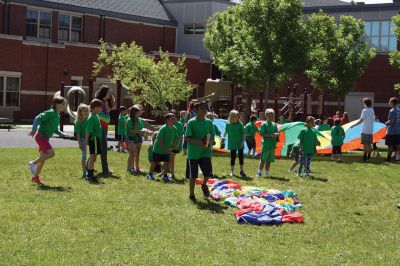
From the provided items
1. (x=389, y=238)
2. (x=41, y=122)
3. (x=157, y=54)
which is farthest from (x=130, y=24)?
(x=389, y=238)

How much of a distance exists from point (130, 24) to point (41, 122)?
44773 millimetres

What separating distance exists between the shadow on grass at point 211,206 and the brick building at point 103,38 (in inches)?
1341

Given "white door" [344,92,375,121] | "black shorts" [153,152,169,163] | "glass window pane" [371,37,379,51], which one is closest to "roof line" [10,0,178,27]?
"white door" [344,92,375,121]

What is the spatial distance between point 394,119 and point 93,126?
11.9 metres

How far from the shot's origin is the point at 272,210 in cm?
1114

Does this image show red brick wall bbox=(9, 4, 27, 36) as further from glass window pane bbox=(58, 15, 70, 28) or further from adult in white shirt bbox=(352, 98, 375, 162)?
adult in white shirt bbox=(352, 98, 375, 162)

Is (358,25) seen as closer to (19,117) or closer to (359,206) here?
(19,117)

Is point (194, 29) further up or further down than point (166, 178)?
further up

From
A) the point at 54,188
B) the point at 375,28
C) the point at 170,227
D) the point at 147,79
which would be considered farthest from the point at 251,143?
the point at 375,28

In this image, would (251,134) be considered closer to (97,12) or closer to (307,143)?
(307,143)

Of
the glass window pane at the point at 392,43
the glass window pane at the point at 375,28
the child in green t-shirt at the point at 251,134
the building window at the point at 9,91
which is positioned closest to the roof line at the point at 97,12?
the building window at the point at 9,91

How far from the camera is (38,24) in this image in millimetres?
52344

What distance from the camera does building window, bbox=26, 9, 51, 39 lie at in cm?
5200

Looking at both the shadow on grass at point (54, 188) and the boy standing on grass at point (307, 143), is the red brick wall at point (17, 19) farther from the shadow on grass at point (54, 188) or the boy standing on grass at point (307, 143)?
the shadow on grass at point (54, 188)
